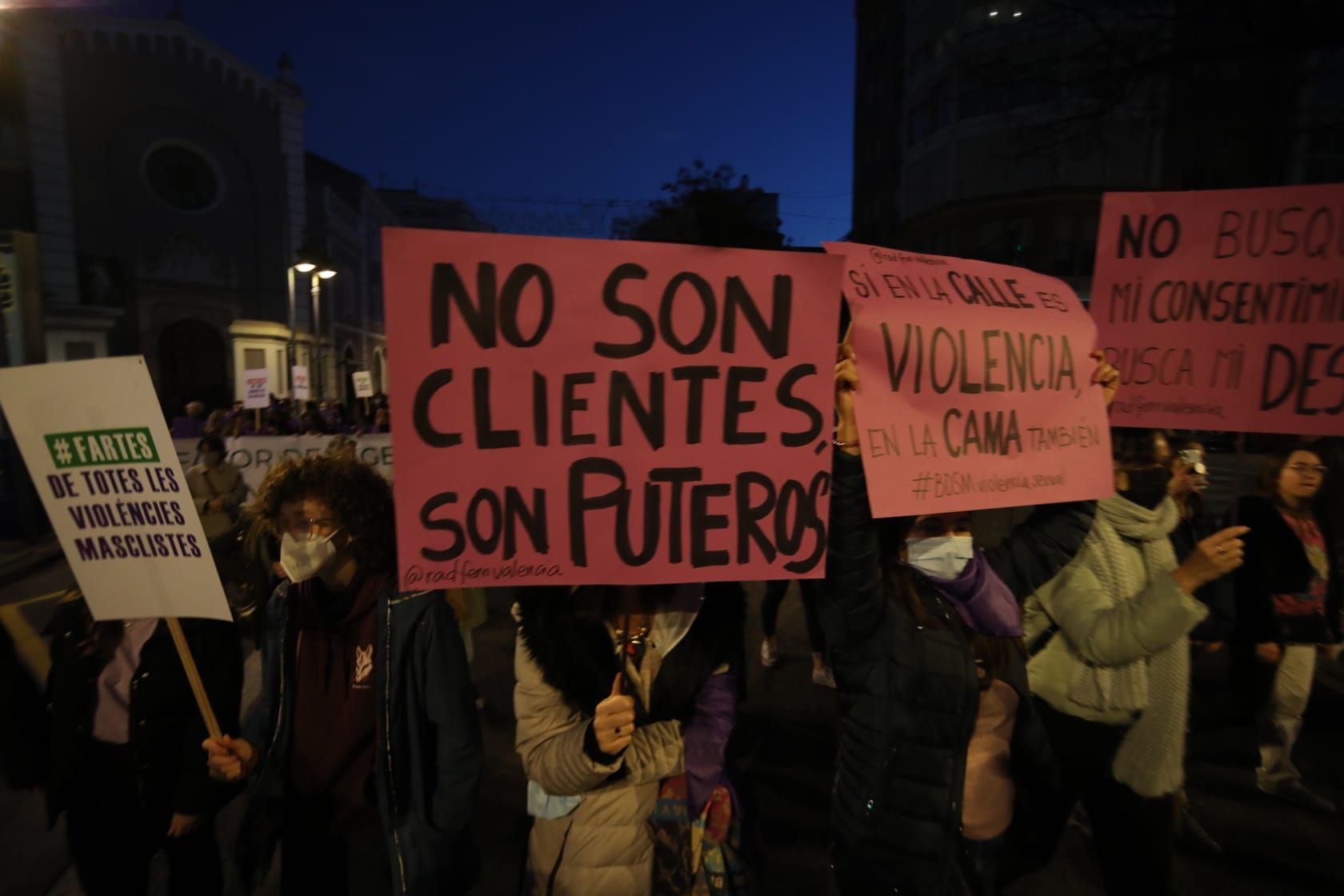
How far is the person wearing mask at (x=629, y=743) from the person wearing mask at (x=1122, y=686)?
54.3 inches

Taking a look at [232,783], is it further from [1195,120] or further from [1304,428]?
[1195,120]

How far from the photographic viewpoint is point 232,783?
2.42 m

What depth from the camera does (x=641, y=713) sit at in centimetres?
210

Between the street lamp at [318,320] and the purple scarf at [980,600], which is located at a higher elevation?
the street lamp at [318,320]

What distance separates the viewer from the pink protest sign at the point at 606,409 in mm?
1693

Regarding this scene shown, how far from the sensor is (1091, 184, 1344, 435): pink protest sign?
2510mm

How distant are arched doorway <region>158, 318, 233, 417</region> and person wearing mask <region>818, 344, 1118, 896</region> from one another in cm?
2763

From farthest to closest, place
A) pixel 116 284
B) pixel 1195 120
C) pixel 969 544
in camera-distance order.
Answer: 1. pixel 1195 120
2. pixel 116 284
3. pixel 969 544

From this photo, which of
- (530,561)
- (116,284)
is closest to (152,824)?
(530,561)

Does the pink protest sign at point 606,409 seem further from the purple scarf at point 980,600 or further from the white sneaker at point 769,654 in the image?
the white sneaker at point 769,654

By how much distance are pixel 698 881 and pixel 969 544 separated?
1.25m

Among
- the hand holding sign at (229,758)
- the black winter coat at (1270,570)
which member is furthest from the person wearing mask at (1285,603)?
the hand holding sign at (229,758)

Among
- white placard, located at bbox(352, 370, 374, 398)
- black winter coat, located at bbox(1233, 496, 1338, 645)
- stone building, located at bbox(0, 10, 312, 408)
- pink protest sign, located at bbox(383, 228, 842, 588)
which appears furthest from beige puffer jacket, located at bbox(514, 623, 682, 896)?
stone building, located at bbox(0, 10, 312, 408)

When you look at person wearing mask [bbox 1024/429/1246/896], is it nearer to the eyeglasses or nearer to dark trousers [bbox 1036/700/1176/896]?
dark trousers [bbox 1036/700/1176/896]
